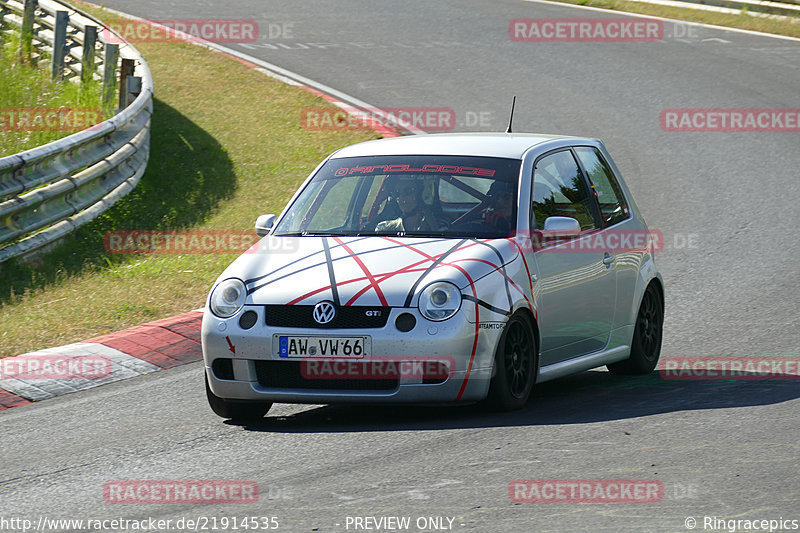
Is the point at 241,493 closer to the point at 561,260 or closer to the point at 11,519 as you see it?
the point at 11,519

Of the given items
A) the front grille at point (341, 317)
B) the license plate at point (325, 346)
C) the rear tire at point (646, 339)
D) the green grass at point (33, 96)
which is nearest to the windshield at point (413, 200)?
the front grille at point (341, 317)

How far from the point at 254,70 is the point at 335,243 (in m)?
13.5

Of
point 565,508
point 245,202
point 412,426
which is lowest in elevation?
point 245,202

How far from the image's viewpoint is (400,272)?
270 inches

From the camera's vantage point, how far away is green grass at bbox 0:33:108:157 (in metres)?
13.9

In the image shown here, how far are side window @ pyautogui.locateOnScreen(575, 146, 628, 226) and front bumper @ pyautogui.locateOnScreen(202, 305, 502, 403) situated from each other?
2.06 m

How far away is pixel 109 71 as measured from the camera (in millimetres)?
16062

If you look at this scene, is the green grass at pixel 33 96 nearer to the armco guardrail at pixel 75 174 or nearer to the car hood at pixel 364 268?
the armco guardrail at pixel 75 174

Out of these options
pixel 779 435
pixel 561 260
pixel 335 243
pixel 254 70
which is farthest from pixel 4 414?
pixel 254 70

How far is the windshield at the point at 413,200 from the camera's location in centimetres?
754

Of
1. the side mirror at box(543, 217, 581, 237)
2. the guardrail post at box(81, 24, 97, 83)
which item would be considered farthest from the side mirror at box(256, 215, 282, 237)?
the guardrail post at box(81, 24, 97, 83)

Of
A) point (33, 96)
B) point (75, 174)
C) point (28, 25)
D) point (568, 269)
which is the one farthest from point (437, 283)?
point (28, 25)

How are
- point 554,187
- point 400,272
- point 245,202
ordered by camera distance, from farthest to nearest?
point 245,202, point 554,187, point 400,272

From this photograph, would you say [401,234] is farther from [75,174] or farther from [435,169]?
[75,174]
